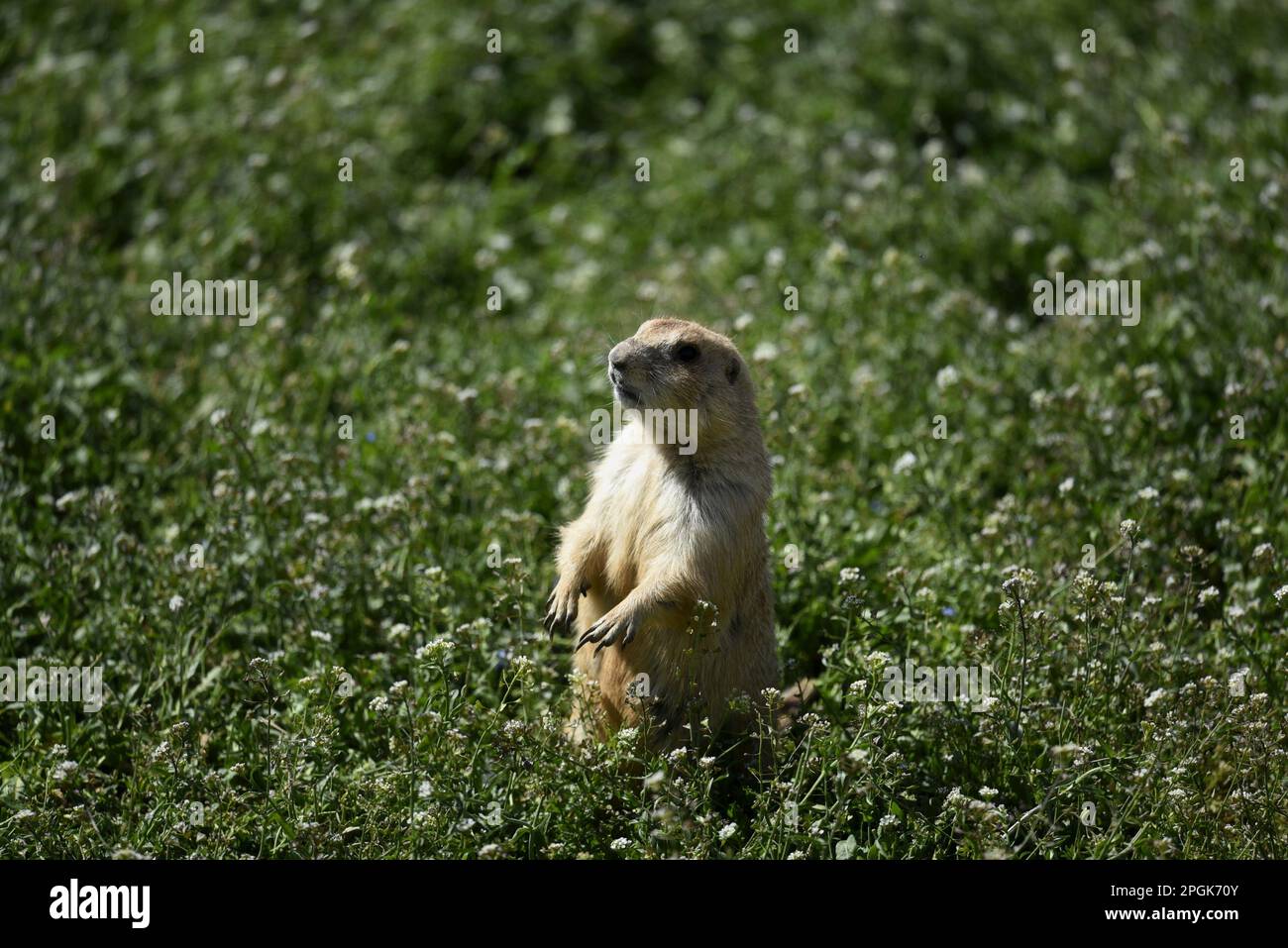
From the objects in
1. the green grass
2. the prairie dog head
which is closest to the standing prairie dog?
the prairie dog head

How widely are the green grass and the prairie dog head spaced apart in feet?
2.58

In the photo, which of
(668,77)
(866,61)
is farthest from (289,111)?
(866,61)

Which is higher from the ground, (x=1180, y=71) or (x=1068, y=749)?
(x=1180, y=71)

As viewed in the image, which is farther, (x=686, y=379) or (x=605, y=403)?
(x=605, y=403)

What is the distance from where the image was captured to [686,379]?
5488 millimetres

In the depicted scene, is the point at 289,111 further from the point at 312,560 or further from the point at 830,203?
the point at 312,560

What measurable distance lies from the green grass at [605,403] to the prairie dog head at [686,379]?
0.79 metres

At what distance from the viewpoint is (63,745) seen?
492 cm

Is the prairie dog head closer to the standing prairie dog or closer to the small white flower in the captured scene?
the standing prairie dog

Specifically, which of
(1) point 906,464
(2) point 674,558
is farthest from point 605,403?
(2) point 674,558

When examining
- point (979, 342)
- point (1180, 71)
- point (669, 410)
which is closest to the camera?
point (669, 410)

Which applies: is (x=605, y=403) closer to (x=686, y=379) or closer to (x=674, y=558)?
(x=686, y=379)

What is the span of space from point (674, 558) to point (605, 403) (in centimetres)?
225
